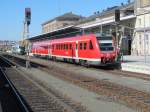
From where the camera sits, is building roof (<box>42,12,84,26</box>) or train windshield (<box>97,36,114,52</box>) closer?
train windshield (<box>97,36,114,52</box>)

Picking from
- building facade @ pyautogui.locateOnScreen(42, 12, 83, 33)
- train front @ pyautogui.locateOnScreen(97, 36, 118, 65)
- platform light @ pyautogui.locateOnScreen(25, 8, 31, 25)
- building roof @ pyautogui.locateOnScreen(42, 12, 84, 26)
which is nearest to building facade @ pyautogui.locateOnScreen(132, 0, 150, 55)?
platform light @ pyautogui.locateOnScreen(25, 8, 31, 25)

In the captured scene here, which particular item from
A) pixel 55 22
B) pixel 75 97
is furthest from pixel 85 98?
pixel 55 22

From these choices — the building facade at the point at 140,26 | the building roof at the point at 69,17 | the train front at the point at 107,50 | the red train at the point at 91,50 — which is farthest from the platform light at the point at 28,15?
the building roof at the point at 69,17

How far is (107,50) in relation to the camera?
123 feet

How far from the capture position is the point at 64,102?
17.0 meters

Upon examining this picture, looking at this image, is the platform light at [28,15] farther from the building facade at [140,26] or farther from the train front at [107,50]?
the building facade at [140,26]

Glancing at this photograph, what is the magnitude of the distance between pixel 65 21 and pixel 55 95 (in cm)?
14533

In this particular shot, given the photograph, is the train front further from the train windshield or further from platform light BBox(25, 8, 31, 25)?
platform light BBox(25, 8, 31, 25)

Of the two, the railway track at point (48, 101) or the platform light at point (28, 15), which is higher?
the platform light at point (28, 15)

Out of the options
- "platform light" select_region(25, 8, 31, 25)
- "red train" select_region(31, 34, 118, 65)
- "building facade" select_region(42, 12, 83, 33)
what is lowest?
"red train" select_region(31, 34, 118, 65)

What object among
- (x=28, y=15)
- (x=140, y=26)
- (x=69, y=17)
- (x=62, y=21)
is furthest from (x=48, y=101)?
(x=69, y=17)

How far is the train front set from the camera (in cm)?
3703

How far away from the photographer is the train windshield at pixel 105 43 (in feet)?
123

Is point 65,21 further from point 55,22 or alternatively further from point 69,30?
point 69,30
